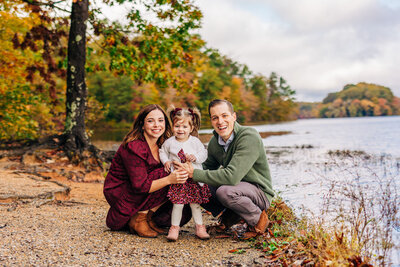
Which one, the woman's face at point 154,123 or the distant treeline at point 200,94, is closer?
the woman's face at point 154,123

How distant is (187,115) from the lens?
12.8 ft

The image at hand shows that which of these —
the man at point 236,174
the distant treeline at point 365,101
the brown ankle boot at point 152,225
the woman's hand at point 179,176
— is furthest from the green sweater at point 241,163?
the distant treeline at point 365,101

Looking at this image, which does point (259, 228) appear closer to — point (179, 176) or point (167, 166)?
point (179, 176)

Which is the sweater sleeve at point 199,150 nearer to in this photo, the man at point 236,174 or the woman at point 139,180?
the man at point 236,174

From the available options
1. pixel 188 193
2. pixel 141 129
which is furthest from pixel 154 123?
pixel 188 193

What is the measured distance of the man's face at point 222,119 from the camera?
3863mm

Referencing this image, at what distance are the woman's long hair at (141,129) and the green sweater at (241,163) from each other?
57cm

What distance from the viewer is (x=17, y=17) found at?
11.1 m

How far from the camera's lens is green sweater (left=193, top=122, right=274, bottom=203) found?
3.69 meters

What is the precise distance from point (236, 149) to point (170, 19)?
759cm

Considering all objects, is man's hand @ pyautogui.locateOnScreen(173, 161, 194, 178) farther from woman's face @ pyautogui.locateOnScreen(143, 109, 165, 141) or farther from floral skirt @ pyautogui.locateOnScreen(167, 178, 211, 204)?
woman's face @ pyautogui.locateOnScreen(143, 109, 165, 141)

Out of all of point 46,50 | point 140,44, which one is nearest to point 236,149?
point 140,44

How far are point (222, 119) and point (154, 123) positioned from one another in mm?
787

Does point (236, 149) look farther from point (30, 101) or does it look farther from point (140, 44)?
point (30, 101)
